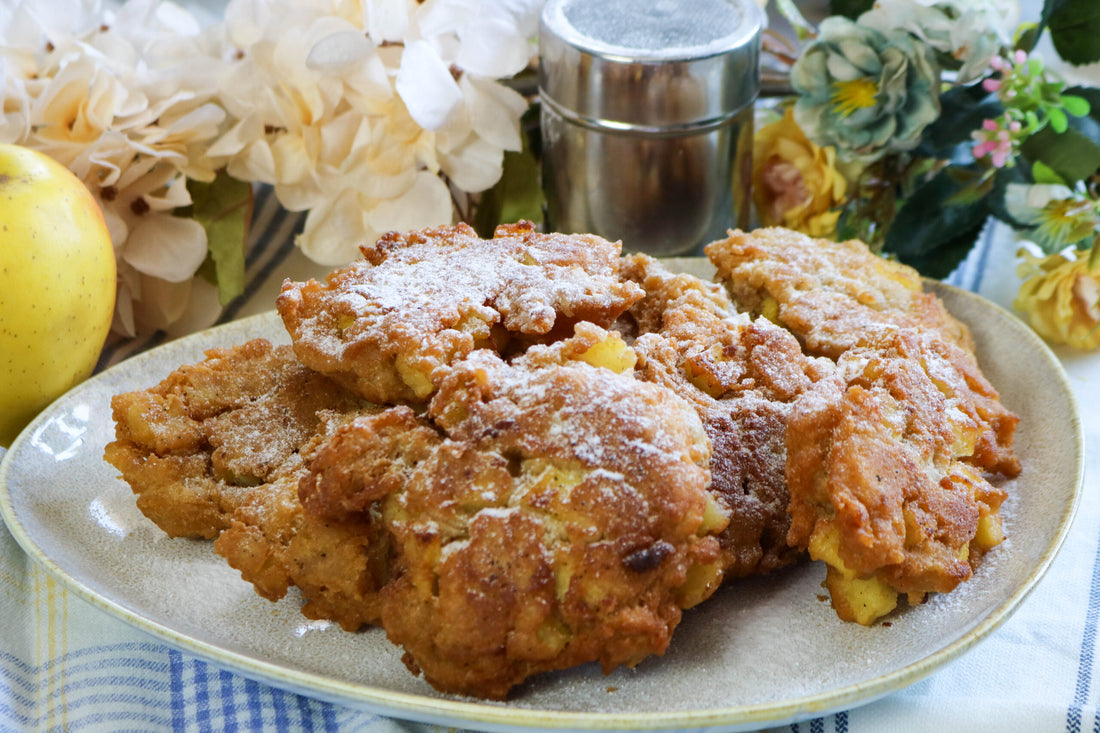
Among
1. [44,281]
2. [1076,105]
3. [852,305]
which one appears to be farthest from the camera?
[1076,105]

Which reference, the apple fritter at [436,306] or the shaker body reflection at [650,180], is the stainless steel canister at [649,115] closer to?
the shaker body reflection at [650,180]

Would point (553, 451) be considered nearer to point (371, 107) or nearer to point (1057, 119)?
point (371, 107)

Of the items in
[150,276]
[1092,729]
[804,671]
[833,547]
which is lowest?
[150,276]

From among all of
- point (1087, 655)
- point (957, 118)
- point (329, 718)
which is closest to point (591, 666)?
point (329, 718)

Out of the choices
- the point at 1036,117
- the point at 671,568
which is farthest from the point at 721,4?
the point at 671,568

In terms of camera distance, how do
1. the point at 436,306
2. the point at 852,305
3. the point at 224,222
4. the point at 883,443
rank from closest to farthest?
the point at 883,443, the point at 436,306, the point at 852,305, the point at 224,222

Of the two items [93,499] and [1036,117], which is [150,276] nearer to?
[93,499]

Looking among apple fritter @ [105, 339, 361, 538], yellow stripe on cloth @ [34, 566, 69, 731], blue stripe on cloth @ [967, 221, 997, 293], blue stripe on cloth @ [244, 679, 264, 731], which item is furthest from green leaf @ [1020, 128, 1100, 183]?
yellow stripe on cloth @ [34, 566, 69, 731]
